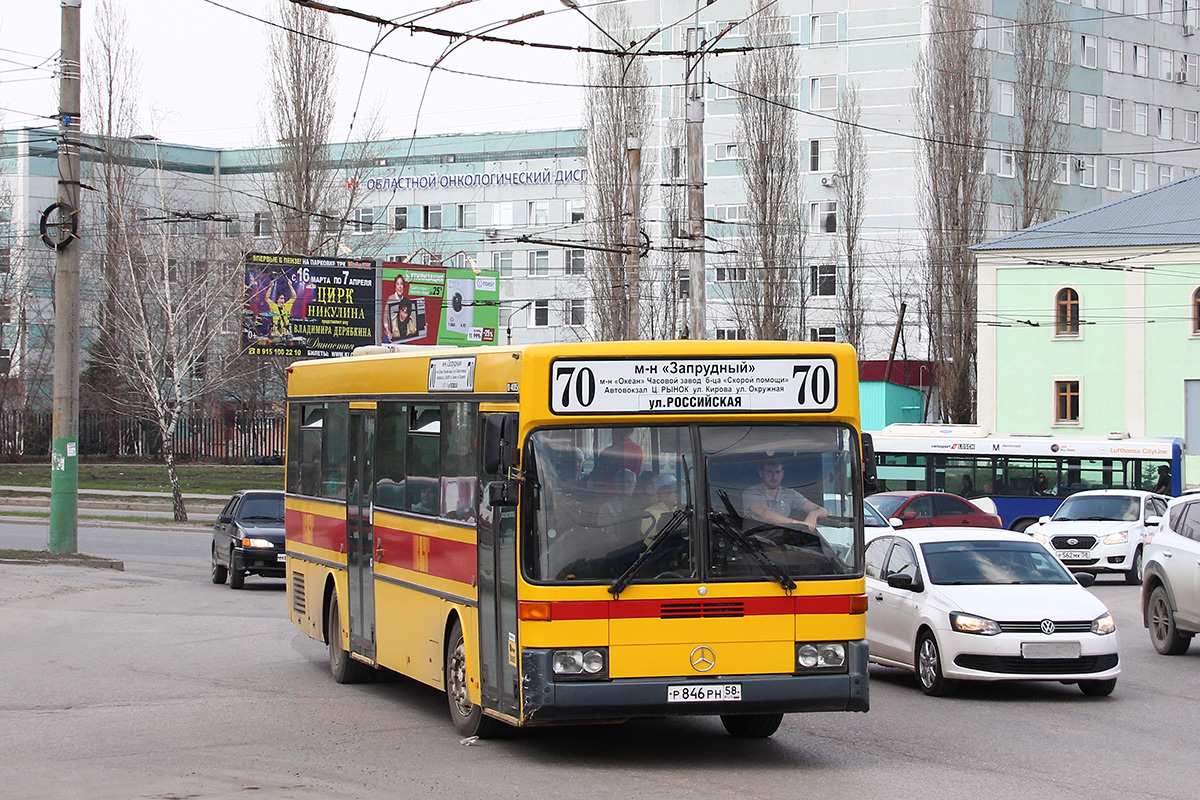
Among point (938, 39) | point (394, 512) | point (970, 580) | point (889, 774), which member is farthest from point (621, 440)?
point (938, 39)

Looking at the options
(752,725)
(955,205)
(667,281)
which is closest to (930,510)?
(752,725)

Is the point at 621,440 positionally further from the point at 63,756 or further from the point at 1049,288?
the point at 1049,288

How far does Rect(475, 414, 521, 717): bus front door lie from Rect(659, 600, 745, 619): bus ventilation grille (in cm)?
93

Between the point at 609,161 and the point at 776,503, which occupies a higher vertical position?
the point at 609,161

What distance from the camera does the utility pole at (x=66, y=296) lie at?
24219 millimetres

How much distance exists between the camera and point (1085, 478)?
37094 mm

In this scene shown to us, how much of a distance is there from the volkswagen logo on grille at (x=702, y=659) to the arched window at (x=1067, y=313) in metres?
47.6

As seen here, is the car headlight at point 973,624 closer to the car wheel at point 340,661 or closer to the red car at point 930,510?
the car wheel at point 340,661

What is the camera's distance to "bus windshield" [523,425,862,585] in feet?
30.3

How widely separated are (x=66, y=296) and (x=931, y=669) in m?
16.6

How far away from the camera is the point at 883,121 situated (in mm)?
65875

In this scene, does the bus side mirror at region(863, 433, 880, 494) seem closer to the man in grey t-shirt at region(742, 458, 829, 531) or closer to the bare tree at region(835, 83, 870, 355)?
the man in grey t-shirt at region(742, 458, 829, 531)

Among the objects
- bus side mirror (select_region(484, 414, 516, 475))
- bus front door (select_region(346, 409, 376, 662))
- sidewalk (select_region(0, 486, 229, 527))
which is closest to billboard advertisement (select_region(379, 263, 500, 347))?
sidewalk (select_region(0, 486, 229, 527))

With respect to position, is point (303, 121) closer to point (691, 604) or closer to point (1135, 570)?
point (1135, 570)
